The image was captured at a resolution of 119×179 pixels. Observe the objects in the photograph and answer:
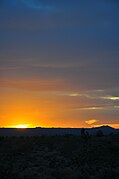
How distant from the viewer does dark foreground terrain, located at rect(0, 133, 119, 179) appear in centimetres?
3039

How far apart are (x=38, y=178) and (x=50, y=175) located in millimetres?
1231

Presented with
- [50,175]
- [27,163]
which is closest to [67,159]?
[27,163]

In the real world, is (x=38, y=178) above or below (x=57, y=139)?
below

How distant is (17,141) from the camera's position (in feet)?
148

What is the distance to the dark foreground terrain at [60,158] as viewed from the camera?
30.4 meters

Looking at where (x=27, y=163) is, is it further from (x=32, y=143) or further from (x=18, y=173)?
(x=32, y=143)

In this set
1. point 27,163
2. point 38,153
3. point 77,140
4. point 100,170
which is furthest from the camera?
point 77,140

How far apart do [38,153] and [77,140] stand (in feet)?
21.8

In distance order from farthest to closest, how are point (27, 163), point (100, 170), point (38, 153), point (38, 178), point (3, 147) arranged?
point (3, 147) → point (38, 153) → point (27, 163) → point (100, 170) → point (38, 178)

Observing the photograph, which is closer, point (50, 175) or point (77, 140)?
point (50, 175)

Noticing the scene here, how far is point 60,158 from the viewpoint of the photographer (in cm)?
3672

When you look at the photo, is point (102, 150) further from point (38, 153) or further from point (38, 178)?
point (38, 178)

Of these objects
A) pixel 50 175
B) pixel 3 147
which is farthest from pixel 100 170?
pixel 3 147

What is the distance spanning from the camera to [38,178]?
95.2 feet
